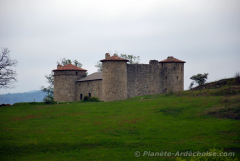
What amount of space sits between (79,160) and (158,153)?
538cm

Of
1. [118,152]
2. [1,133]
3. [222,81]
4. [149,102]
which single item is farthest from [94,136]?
[222,81]

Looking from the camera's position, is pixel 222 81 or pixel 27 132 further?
pixel 222 81

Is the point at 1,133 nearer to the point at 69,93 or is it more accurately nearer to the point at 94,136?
the point at 94,136

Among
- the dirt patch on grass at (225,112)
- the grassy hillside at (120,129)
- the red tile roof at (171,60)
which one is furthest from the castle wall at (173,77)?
the dirt patch on grass at (225,112)

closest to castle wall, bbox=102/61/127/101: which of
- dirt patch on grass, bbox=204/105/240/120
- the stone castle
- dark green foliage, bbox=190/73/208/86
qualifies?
the stone castle

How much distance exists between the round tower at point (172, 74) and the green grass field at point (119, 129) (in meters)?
14.9

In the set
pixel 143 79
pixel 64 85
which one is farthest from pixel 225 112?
pixel 64 85

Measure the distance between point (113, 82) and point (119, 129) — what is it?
19868mm

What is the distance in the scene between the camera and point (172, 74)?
5178 centimetres

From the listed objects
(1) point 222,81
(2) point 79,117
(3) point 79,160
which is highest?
(1) point 222,81

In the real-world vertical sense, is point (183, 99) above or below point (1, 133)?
above

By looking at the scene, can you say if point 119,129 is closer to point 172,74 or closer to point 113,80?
point 113,80

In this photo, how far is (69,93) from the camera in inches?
2073

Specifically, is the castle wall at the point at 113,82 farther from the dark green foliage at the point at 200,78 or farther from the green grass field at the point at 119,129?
the dark green foliage at the point at 200,78
